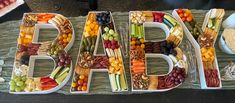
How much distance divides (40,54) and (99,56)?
0.24m

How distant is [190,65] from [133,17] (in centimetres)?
31

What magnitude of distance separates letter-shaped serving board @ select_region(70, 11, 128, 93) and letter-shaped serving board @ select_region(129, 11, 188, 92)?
0.18 feet

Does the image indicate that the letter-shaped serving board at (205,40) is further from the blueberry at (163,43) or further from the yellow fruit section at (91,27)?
the yellow fruit section at (91,27)

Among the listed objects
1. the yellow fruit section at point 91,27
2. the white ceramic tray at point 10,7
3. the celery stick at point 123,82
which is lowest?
the celery stick at point 123,82

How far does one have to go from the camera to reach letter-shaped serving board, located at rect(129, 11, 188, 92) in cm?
117

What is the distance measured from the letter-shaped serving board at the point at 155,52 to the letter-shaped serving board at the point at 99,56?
2.2 inches

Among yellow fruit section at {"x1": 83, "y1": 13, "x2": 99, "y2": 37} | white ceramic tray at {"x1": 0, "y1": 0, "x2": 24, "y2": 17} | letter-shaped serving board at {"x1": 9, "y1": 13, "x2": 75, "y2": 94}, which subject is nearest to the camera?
letter-shaped serving board at {"x1": 9, "y1": 13, "x2": 75, "y2": 94}

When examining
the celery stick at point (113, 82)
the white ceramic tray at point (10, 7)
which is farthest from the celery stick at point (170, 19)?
the white ceramic tray at point (10, 7)

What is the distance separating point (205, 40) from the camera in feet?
4.18

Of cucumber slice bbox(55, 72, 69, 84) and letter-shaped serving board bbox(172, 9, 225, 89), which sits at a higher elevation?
letter-shaped serving board bbox(172, 9, 225, 89)

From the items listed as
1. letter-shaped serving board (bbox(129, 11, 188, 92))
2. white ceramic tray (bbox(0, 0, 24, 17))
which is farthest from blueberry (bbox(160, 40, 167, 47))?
white ceramic tray (bbox(0, 0, 24, 17))

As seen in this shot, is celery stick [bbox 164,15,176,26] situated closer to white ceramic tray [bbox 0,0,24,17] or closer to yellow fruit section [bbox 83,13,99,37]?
yellow fruit section [bbox 83,13,99,37]

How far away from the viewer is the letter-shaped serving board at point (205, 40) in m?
1.20

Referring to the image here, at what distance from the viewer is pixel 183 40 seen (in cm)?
132
